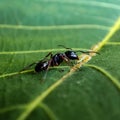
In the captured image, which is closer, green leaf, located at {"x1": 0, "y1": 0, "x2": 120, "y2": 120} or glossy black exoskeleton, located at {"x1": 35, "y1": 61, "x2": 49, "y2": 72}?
green leaf, located at {"x1": 0, "y1": 0, "x2": 120, "y2": 120}

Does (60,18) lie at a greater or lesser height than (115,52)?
greater

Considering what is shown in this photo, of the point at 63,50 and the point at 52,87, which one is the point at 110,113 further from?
the point at 63,50

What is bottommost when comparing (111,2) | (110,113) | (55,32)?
(110,113)

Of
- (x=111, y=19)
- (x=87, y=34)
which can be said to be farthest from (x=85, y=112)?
(x=111, y=19)

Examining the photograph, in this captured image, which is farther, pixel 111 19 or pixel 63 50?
pixel 111 19

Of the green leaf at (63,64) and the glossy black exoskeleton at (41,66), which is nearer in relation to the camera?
the green leaf at (63,64)

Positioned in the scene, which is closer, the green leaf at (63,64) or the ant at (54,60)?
the green leaf at (63,64)

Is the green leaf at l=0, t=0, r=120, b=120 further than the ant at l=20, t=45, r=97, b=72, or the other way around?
the ant at l=20, t=45, r=97, b=72

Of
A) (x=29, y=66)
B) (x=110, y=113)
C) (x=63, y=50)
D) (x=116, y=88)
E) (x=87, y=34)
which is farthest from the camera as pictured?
(x=87, y=34)
